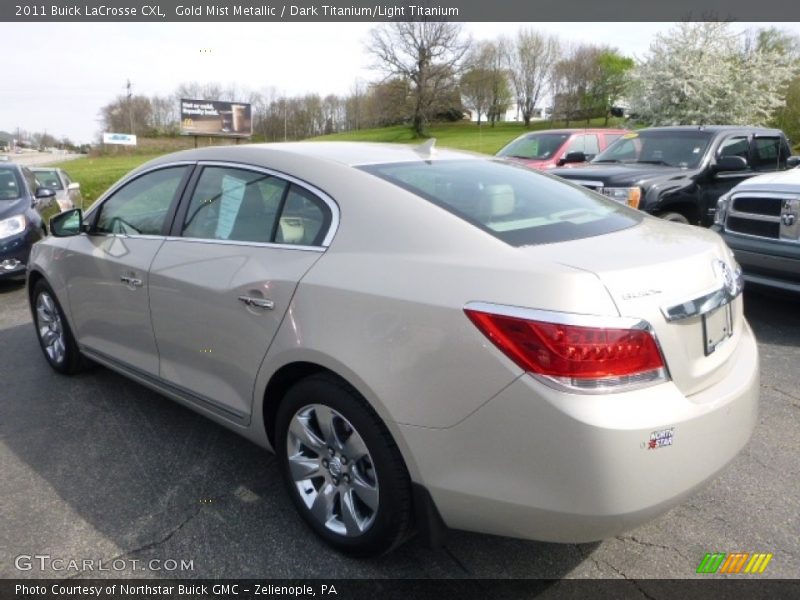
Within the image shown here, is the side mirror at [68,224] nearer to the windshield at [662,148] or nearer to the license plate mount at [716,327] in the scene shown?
the license plate mount at [716,327]

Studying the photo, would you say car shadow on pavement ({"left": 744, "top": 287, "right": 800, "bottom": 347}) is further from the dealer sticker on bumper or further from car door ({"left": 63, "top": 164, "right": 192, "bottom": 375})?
car door ({"left": 63, "top": 164, "right": 192, "bottom": 375})

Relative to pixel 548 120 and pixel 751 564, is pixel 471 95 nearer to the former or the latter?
pixel 548 120

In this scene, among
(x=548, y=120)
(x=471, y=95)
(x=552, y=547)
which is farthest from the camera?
(x=548, y=120)

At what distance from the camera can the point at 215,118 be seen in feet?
154

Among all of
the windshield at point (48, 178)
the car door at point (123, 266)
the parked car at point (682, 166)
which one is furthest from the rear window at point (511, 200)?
the windshield at point (48, 178)

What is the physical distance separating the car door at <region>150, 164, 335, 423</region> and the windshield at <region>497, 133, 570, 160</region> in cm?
898

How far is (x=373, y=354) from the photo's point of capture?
220 cm

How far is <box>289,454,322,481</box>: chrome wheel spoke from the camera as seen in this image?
261 cm

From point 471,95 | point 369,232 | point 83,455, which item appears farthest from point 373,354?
point 471,95

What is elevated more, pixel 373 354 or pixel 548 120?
pixel 548 120

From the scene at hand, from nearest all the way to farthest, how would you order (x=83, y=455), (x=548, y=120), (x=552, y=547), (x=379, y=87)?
(x=552, y=547), (x=83, y=455), (x=379, y=87), (x=548, y=120)

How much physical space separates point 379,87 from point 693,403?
216 ft

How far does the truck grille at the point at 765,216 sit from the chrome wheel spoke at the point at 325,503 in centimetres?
448
